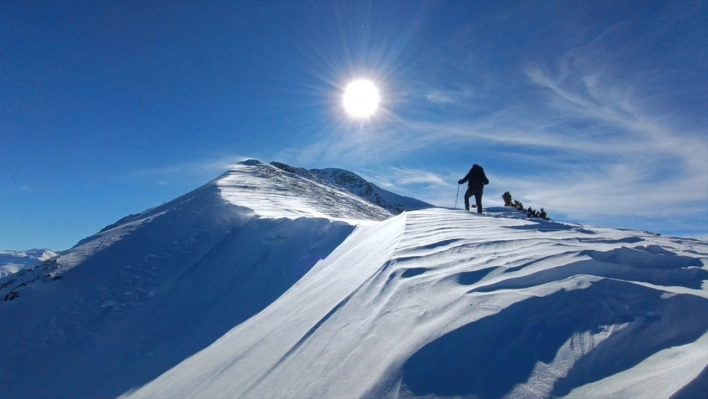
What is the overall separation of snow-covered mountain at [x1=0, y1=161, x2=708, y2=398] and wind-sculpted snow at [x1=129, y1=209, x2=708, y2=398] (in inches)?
0.5

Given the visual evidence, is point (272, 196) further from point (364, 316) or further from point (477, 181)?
point (364, 316)

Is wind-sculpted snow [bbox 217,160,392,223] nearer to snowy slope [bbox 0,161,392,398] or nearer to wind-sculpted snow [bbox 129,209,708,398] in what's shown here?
snowy slope [bbox 0,161,392,398]

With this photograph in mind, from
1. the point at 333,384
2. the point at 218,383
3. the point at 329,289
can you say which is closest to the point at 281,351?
the point at 218,383

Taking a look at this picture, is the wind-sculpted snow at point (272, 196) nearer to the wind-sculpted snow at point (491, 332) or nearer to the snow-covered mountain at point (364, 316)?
the snow-covered mountain at point (364, 316)

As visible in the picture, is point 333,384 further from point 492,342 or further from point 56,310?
point 56,310

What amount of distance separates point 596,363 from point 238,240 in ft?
28.9

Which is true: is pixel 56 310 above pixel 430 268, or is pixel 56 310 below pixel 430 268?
below

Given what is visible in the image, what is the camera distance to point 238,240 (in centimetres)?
982

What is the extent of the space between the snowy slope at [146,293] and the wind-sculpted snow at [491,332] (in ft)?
6.73

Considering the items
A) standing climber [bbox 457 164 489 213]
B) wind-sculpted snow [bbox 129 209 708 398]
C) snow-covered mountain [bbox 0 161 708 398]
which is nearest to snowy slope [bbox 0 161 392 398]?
snow-covered mountain [bbox 0 161 708 398]

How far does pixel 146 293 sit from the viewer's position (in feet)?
27.0

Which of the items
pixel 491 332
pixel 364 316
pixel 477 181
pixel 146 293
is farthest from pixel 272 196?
pixel 491 332

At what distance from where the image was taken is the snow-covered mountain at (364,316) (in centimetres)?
229

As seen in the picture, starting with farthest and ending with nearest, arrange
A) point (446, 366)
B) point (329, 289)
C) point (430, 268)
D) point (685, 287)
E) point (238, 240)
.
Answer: point (238, 240) < point (329, 289) < point (430, 268) < point (685, 287) < point (446, 366)
